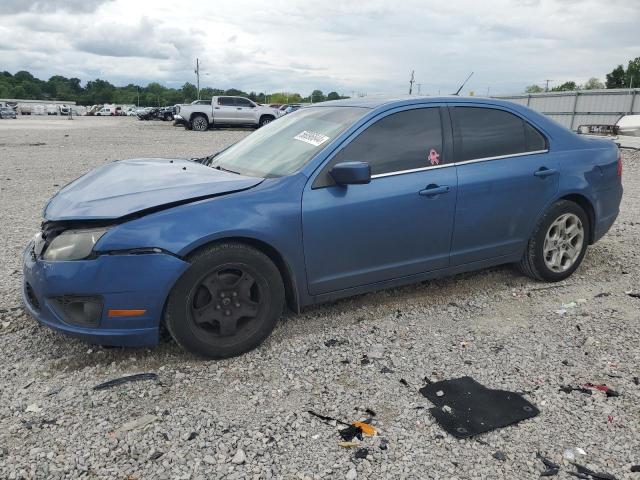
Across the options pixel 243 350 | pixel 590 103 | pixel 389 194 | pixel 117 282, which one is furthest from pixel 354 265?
pixel 590 103

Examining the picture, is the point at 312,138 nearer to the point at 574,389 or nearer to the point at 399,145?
the point at 399,145

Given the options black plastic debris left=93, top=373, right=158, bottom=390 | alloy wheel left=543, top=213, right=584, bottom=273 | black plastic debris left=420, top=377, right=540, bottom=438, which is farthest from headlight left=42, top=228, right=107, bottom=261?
alloy wheel left=543, top=213, right=584, bottom=273

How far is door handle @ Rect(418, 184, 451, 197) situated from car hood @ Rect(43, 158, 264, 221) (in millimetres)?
1171

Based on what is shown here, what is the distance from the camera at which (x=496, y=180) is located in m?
4.18

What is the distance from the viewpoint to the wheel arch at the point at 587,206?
4.70 meters

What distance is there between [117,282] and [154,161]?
1.55 metres

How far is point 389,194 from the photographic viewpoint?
12.2 feet

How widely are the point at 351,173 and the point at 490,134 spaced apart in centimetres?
151

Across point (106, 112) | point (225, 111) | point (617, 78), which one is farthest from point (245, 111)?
point (617, 78)

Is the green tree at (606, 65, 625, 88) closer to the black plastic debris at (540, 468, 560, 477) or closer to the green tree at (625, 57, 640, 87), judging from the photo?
the green tree at (625, 57, 640, 87)

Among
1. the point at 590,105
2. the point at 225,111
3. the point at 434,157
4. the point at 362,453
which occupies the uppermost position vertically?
the point at 590,105

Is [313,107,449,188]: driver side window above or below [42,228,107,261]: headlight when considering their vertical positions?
above

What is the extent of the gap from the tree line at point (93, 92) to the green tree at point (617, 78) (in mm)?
65035

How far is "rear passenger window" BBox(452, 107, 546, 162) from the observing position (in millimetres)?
4145
